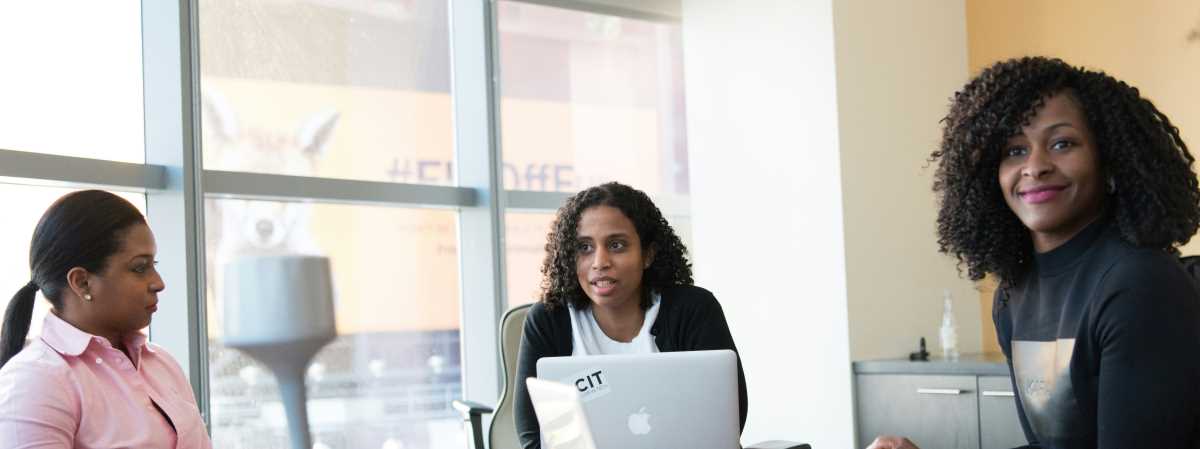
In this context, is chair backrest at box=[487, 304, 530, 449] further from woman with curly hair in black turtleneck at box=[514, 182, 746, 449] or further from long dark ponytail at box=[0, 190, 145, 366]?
long dark ponytail at box=[0, 190, 145, 366]

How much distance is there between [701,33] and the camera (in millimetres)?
4855

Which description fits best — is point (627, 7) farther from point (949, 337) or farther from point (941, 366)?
point (941, 366)

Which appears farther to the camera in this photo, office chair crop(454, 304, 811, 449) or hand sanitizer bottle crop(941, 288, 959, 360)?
hand sanitizer bottle crop(941, 288, 959, 360)

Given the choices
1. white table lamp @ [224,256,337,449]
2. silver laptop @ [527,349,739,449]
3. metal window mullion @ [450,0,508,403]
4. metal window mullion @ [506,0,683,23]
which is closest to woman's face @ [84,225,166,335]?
silver laptop @ [527,349,739,449]

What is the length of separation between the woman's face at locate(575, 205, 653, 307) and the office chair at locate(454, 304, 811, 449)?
0.57 meters

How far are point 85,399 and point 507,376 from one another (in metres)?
1.72

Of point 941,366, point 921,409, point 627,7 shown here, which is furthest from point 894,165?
point 627,7

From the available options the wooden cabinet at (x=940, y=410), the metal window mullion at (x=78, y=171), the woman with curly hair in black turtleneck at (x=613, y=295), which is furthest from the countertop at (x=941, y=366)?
the metal window mullion at (x=78, y=171)

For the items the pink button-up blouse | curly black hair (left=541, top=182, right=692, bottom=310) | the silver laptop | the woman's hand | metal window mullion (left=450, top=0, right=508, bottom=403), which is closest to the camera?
the woman's hand

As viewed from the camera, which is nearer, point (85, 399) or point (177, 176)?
point (85, 399)

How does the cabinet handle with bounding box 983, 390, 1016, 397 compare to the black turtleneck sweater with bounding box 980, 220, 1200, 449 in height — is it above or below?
below

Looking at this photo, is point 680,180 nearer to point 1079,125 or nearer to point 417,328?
point 417,328

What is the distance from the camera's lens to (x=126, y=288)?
6.68 feet

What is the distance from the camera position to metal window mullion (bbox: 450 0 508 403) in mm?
5102
